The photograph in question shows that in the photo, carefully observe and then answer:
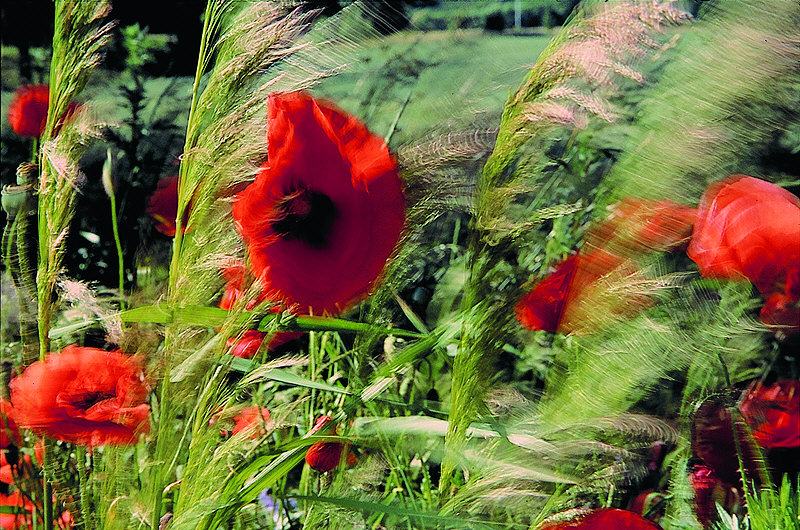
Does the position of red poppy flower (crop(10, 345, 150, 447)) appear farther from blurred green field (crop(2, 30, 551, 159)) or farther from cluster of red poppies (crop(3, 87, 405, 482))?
blurred green field (crop(2, 30, 551, 159))

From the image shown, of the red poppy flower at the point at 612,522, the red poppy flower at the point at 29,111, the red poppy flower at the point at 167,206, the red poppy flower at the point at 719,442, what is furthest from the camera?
the red poppy flower at the point at 29,111

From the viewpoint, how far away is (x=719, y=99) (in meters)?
0.38

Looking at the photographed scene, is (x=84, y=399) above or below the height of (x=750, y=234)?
below

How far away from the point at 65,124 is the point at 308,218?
16 centimetres

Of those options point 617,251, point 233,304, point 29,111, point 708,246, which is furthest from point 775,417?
point 29,111

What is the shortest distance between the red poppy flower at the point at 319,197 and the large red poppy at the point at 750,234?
0.65 ft

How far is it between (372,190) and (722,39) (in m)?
0.21

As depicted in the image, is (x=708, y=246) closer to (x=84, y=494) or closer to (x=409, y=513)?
(x=409, y=513)

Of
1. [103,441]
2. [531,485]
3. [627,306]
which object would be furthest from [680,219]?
[103,441]

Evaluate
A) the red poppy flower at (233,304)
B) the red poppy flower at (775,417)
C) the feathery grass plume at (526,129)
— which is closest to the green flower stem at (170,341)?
the red poppy flower at (233,304)

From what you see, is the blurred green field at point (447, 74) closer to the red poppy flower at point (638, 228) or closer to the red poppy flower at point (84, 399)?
the red poppy flower at point (638, 228)

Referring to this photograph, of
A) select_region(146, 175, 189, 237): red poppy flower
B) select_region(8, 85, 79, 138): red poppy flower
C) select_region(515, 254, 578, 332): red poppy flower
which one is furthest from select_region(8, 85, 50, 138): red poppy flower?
select_region(515, 254, 578, 332): red poppy flower

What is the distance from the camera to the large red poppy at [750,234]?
0.50m

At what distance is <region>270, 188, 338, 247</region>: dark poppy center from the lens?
517 mm
